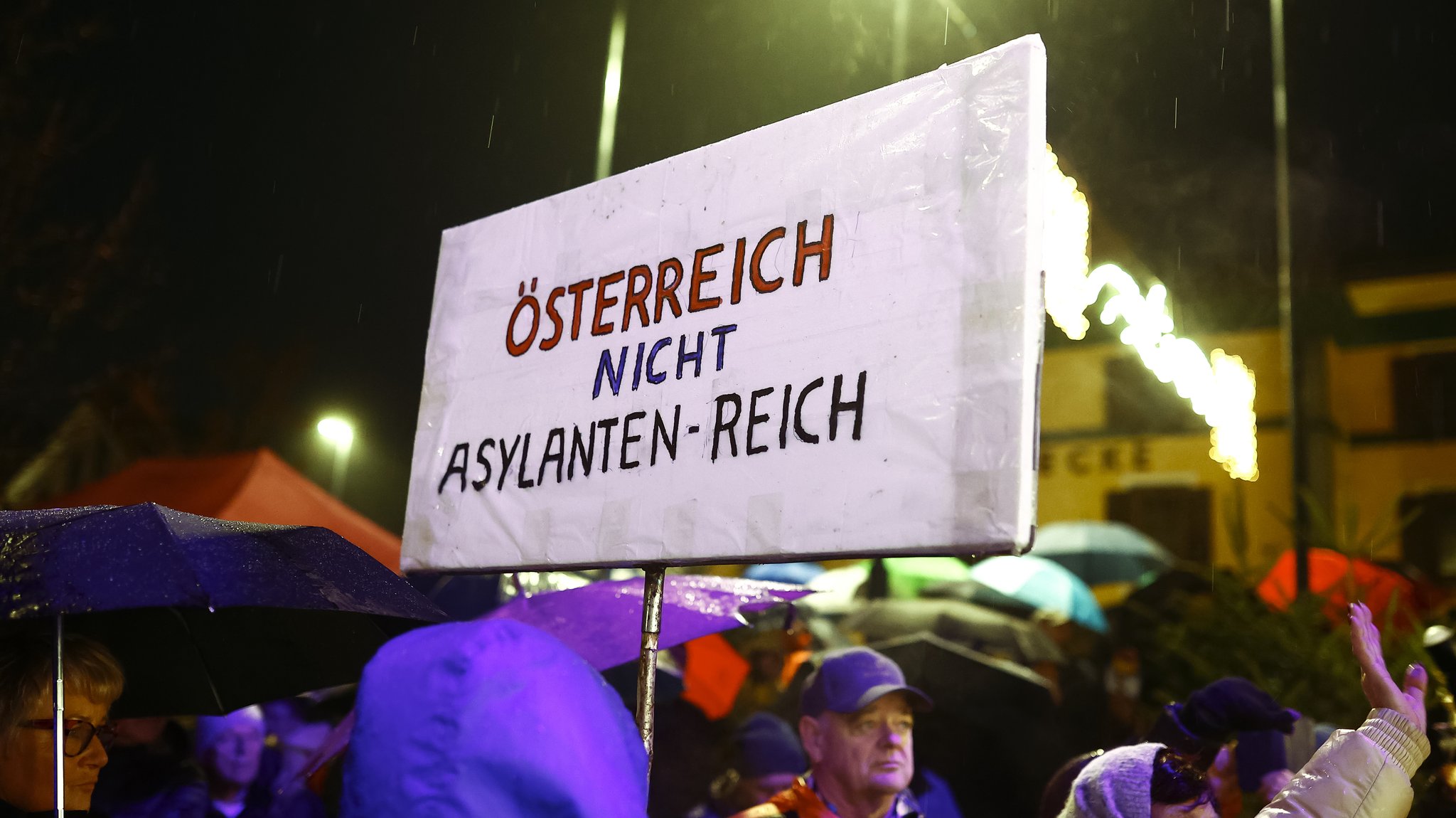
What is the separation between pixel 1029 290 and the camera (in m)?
2.57

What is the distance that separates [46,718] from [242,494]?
595 cm

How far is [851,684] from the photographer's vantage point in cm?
432

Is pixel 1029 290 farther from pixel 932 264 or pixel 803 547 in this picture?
pixel 803 547

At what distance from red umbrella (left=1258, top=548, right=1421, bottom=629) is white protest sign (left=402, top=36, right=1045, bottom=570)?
4.33m

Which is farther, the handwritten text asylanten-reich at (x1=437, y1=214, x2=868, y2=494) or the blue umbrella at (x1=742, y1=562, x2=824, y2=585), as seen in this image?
the blue umbrella at (x1=742, y1=562, x2=824, y2=585)

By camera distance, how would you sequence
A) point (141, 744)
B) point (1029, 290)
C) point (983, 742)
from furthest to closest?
point (983, 742) < point (141, 744) < point (1029, 290)

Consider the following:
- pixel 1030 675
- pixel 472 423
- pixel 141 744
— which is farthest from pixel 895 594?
pixel 472 423

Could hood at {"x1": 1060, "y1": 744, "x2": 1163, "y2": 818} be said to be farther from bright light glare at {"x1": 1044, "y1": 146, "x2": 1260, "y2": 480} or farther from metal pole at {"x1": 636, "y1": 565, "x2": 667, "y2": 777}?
bright light glare at {"x1": 1044, "y1": 146, "x2": 1260, "y2": 480}

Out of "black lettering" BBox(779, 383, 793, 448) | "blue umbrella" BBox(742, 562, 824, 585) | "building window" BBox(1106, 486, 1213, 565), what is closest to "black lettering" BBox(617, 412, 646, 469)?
"black lettering" BBox(779, 383, 793, 448)

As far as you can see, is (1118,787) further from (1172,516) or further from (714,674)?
(1172,516)

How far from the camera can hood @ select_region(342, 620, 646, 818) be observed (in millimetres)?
1421

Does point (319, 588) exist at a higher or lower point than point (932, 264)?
lower

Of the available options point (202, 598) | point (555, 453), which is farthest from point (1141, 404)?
point (202, 598)

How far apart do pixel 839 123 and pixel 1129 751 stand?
1690mm
